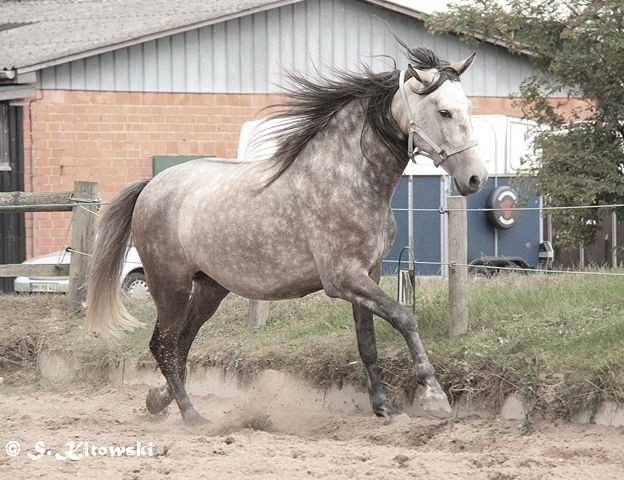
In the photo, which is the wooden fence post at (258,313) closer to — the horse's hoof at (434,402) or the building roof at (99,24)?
the horse's hoof at (434,402)

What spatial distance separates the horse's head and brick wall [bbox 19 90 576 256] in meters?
12.9

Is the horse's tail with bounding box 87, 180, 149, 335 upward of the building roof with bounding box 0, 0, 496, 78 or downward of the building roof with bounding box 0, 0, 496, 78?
downward

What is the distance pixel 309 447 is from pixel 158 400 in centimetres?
225

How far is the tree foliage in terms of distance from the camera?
37.6 feet

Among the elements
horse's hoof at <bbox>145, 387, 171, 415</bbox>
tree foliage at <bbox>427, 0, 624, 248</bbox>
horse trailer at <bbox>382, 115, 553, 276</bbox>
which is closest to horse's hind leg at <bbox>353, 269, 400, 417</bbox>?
horse's hoof at <bbox>145, 387, 171, 415</bbox>

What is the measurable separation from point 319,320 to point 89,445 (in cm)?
297

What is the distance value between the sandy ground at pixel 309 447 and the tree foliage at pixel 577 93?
4686 mm

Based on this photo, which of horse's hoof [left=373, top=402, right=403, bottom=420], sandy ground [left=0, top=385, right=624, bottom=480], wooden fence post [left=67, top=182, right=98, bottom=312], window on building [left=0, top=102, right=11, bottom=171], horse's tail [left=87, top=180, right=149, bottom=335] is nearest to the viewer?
sandy ground [left=0, top=385, right=624, bottom=480]

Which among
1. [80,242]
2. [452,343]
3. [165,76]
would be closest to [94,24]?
[165,76]

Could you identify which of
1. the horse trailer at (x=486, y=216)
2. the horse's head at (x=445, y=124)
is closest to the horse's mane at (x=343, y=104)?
the horse's head at (x=445, y=124)

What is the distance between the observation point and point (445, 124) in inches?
267

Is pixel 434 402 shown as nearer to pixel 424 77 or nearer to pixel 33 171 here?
pixel 424 77

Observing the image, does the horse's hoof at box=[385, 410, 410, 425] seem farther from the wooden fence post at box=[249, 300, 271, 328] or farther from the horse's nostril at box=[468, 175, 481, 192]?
the wooden fence post at box=[249, 300, 271, 328]

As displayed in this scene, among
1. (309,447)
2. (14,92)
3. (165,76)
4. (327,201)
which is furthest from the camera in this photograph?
(165,76)
